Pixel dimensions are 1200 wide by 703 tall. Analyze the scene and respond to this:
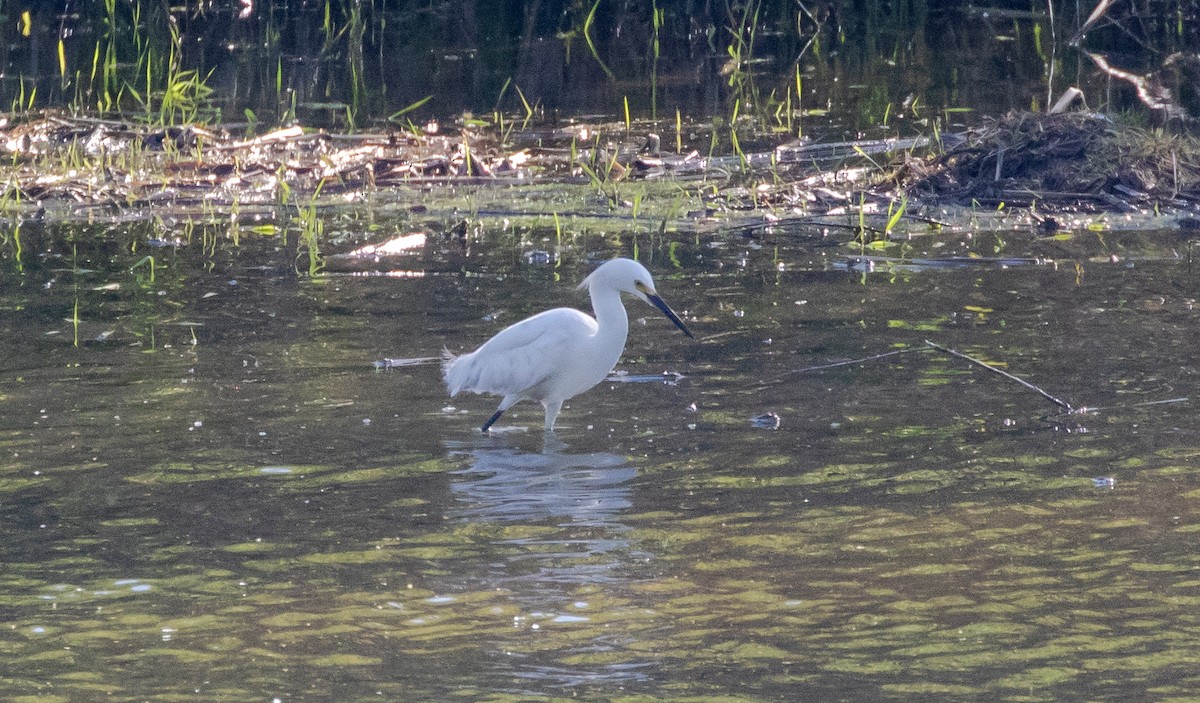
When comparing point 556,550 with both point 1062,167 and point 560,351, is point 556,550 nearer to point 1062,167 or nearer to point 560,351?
point 560,351

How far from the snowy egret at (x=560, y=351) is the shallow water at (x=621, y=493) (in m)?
0.20

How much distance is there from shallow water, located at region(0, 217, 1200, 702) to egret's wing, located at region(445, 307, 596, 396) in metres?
0.21

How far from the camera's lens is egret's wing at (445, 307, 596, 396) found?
23.8ft

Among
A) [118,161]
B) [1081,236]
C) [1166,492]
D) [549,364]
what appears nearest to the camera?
[1166,492]

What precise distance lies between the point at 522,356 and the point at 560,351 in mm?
179

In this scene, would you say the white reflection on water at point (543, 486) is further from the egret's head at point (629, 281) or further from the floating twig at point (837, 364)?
the floating twig at point (837, 364)

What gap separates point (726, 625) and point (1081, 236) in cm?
628

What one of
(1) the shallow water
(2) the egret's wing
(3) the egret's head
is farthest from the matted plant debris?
(2) the egret's wing

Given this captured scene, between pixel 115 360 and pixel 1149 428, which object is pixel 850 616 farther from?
pixel 115 360

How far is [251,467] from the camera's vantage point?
21.5 feet

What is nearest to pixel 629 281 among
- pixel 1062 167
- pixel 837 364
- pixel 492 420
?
pixel 492 420

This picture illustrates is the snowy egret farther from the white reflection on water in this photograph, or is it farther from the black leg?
the white reflection on water

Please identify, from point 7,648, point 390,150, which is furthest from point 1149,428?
point 390,150

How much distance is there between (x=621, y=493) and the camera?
6.23m
